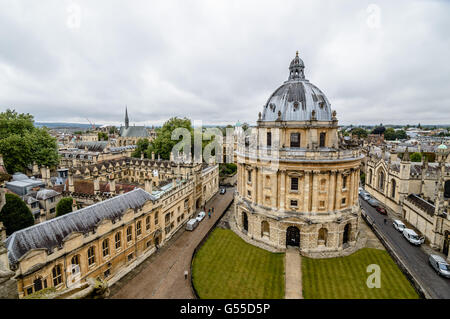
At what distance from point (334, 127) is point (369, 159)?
25.9 metres

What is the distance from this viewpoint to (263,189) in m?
29.2

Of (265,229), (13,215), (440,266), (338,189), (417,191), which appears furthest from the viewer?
(417,191)

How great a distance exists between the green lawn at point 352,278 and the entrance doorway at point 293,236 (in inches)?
95.6

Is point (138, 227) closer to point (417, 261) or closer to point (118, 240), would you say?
point (118, 240)

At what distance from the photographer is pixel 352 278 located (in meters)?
22.6

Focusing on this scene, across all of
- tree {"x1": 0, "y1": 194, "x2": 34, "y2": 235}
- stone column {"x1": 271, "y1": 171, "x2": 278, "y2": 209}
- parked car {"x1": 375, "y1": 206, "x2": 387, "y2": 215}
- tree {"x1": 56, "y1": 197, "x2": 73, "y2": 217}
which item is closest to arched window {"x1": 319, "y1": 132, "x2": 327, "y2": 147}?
stone column {"x1": 271, "y1": 171, "x2": 278, "y2": 209}

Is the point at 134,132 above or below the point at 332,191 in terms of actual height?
above

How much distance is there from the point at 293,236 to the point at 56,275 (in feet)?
76.6

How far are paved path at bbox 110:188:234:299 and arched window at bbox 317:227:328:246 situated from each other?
14566 mm

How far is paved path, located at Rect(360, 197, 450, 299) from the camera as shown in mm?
21312

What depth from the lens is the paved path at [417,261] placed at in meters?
21.3

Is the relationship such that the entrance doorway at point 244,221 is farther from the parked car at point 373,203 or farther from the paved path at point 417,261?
the parked car at point 373,203

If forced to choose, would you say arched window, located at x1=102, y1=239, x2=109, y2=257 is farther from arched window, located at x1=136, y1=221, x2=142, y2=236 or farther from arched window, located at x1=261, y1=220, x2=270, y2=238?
arched window, located at x1=261, y1=220, x2=270, y2=238

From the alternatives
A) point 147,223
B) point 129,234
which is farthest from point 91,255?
point 147,223
